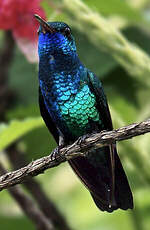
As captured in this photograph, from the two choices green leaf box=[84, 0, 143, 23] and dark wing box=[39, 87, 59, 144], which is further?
green leaf box=[84, 0, 143, 23]

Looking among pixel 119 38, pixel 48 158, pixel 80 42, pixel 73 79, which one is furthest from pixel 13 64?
pixel 48 158

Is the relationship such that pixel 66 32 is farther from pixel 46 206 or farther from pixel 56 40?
pixel 46 206

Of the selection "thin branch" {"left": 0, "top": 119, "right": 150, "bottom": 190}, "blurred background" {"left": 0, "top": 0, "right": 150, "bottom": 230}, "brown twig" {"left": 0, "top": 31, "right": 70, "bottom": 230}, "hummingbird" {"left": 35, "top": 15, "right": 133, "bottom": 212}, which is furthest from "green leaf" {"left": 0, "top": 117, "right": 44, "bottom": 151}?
"thin branch" {"left": 0, "top": 119, "right": 150, "bottom": 190}

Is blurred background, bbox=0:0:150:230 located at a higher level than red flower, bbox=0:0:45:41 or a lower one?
lower

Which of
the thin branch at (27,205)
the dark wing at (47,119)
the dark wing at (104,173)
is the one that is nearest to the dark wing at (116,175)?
the dark wing at (104,173)

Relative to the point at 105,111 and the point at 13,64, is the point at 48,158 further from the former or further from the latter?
the point at 13,64

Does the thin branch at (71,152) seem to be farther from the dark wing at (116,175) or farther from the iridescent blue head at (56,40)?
the iridescent blue head at (56,40)

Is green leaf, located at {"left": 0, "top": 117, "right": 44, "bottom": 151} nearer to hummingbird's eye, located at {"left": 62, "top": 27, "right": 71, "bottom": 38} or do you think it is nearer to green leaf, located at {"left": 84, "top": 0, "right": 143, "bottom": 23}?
hummingbird's eye, located at {"left": 62, "top": 27, "right": 71, "bottom": 38}

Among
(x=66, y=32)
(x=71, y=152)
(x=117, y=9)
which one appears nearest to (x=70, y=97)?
(x=66, y=32)
